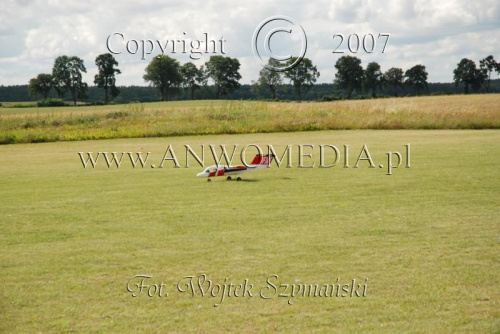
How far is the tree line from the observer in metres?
125

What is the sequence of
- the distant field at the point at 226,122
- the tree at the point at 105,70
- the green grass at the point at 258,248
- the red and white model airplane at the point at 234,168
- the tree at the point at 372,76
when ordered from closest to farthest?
the green grass at the point at 258,248 < the red and white model airplane at the point at 234,168 < the distant field at the point at 226,122 < the tree at the point at 105,70 < the tree at the point at 372,76

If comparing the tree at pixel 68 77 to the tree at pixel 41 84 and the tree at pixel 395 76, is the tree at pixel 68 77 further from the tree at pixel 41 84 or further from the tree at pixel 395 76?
the tree at pixel 395 76

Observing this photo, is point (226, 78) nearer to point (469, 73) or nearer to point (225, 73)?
point (225, 73)

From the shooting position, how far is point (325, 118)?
4203cm

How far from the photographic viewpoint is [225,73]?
422 ft

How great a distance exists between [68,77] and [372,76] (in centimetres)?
6671

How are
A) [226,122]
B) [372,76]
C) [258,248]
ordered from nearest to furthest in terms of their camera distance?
1. [258,248]
2. [226,122]
3. [372,76]

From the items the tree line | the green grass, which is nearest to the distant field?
the green grass

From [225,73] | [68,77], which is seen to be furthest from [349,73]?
[68,77]

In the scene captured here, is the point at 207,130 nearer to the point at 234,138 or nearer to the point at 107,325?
the point at 234,138

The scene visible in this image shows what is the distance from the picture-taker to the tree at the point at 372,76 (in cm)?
13988

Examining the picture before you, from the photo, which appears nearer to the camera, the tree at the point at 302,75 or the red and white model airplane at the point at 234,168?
the red and white model airplane at the point at 234,168

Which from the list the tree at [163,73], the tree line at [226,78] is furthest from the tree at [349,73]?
the tree at [163,73]

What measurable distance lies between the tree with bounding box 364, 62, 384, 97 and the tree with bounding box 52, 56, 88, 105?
61918 mm
